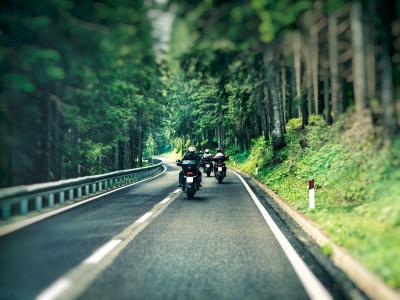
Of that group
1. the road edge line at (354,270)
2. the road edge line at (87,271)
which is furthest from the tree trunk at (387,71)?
the road edge line at (87,271)

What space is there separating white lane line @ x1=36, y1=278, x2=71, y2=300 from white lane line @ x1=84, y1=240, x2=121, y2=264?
3.13 feet

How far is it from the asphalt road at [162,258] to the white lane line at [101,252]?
0.46ft

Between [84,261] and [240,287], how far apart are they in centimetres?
239

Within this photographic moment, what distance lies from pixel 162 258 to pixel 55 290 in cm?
189

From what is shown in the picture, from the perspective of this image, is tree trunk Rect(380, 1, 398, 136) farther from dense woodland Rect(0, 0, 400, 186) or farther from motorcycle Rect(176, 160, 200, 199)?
motorcycle Rect(176, 160, 200, 199)

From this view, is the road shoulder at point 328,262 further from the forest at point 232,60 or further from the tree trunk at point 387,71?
the tree trunk at point 387,71

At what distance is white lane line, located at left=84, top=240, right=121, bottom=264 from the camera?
19.5 feet

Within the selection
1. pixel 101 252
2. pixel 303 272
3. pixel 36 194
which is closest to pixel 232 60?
pixel 101 252

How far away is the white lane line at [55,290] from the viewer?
4.35m

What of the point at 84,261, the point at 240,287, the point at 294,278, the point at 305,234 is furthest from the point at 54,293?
the point at 305,234

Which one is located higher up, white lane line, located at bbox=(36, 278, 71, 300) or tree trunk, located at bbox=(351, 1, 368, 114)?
tree trunk, located at bbox=(351, 1, 368, 114)

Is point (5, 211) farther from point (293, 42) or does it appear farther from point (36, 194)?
point (293, 42)

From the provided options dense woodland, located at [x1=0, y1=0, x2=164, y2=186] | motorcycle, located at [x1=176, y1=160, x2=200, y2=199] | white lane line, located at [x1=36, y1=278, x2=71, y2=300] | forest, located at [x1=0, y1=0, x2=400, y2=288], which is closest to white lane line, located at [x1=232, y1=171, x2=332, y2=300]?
forest, located at [x1=0, y1=0, x2=400, y2=288]

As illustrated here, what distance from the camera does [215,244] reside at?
7.12m
